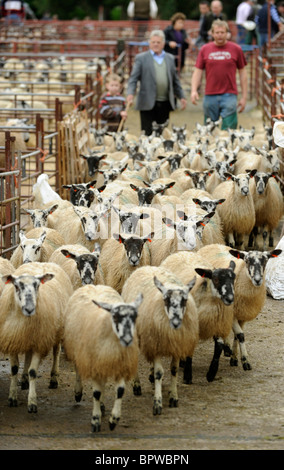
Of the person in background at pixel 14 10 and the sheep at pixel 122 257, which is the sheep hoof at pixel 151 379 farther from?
the person in background at pixel 14 10

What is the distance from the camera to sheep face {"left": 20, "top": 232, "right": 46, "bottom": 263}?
26.0 feet

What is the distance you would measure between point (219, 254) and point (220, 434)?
2308mm

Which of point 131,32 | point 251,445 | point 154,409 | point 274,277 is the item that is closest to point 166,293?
point 154,409

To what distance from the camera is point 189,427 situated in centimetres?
602

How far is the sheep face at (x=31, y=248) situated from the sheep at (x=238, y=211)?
122 inches

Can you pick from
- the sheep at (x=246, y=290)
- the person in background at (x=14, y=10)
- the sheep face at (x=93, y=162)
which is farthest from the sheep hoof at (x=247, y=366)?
the person in background at (x=14, y=10)

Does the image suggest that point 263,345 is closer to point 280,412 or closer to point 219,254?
point 219,254

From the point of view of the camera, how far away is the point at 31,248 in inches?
314

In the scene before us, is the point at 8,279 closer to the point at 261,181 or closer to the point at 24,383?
the point at 24,383

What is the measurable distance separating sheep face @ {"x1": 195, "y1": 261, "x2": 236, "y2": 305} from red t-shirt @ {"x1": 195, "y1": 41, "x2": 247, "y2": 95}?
7216 millimetres

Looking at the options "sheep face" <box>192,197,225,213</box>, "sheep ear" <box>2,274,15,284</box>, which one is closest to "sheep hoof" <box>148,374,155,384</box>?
"sheep ear" <box>2,274,15,284</box>

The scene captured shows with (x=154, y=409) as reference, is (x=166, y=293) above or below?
above

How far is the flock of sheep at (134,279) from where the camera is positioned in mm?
6188
